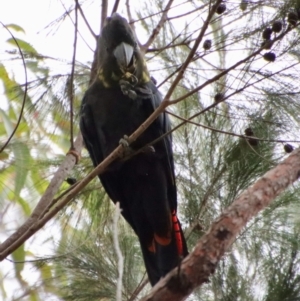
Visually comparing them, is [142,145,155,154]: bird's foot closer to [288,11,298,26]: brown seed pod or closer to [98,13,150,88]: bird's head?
[98,13,150,88]: bird's head

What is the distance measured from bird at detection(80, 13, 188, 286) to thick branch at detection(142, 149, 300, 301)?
602mm

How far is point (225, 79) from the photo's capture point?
82.7 inches

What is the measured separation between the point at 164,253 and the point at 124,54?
676 millimetres

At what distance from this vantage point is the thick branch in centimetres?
122

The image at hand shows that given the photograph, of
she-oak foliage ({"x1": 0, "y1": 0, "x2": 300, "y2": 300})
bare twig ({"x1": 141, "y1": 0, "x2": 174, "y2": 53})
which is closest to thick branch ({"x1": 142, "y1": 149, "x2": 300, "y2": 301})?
she-oak foliage ({"x1": 0, "y1": 0, "x2": 300, "y2": 300})

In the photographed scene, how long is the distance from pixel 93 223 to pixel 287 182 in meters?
0.87

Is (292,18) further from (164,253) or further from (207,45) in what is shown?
(164,253)

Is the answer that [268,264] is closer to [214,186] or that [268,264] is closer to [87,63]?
[214,186]

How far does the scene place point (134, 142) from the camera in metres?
2.07

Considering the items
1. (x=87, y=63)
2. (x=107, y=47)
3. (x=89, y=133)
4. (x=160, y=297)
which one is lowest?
(x=160, y=297)

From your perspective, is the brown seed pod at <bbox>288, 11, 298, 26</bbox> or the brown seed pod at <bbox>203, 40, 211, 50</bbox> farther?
the brown seed pod at <bbox>203, 40, 211, 50</bbox>

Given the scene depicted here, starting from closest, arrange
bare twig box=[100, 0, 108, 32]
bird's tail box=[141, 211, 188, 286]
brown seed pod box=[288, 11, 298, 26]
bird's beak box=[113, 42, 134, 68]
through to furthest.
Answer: brown seed pod box=[288, 11, 298, 26]
bird's tail box=[141, 211, 188, 286]
bird's beak box=[113, 42, 134, 68]
bare twig box=[100, 0, 108, 32]

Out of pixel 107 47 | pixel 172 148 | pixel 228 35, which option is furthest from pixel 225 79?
pixel 107 47

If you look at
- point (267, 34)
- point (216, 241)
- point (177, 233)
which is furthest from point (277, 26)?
point (177, 233)
